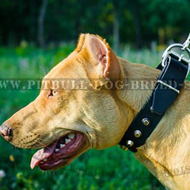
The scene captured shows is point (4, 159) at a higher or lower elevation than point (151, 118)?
lower

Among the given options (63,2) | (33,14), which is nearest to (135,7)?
(63,2)

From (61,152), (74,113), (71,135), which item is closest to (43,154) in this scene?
(61,152)

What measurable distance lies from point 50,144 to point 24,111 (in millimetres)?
303

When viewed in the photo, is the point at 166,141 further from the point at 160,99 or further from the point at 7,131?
A: the point at 7,131

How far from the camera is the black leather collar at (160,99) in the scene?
2504 millimetres

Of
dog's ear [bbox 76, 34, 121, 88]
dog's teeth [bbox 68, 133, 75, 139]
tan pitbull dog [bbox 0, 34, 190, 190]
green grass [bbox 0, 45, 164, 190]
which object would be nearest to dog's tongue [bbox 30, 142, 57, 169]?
tan pitbull dog [bbox 0, 34, 190, 190]

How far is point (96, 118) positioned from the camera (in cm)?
267

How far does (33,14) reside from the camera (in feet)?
137

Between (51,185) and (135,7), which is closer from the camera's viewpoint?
(51,185)

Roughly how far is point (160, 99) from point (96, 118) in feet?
1.51

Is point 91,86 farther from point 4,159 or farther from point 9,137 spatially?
point 4,159

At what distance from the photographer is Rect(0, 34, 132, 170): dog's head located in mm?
2637

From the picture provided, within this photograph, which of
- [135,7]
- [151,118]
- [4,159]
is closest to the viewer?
[151,118]

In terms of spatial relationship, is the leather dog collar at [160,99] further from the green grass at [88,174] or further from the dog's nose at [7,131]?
the green grass at [88,174]
